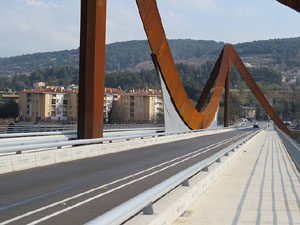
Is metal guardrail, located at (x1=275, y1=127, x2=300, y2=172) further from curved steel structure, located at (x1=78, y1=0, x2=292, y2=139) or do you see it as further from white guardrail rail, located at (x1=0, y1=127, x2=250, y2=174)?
white guardrail rail, located at (x1=0, y1=127, x2=250, y2=174)

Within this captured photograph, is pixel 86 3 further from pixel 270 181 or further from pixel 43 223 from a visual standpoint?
pixel 43 223

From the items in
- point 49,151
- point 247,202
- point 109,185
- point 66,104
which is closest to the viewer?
point 247,202

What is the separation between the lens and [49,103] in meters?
155

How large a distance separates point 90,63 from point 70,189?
11536mm

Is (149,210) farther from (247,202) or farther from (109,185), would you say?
(109,185)

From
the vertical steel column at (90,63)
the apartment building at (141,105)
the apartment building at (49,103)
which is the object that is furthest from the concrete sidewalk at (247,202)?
the apartment building at (141,105)

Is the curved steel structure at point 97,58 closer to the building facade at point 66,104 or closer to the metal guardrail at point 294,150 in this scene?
the metal guardrail at point 294,150

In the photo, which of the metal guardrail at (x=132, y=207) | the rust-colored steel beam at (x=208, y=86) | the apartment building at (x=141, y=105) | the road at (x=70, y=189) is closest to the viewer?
the metal guardrail at (x=132, y=207)

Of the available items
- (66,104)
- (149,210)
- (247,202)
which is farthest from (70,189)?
(66,104)

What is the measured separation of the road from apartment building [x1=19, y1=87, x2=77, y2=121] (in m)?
136

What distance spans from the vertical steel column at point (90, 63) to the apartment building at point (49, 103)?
129 metres

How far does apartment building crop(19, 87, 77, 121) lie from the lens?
6073 inches

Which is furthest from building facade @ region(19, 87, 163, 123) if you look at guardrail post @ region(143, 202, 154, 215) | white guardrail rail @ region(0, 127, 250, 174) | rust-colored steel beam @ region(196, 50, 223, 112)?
guardrail post @ region(143, 202, 154, 215)

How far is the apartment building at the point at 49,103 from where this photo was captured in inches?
6073
